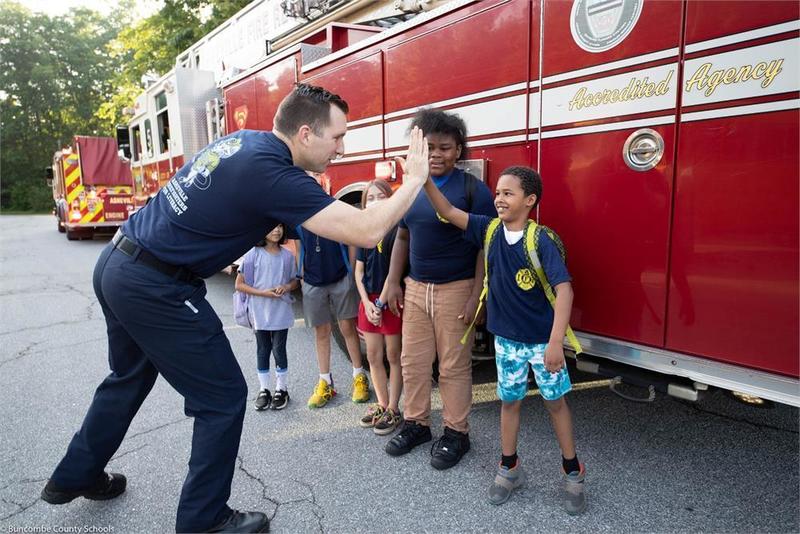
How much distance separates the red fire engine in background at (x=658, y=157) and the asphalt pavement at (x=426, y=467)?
0.58 m

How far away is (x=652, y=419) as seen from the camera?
3332 mm

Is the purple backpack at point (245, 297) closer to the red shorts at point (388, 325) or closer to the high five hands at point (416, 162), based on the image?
the red shorts at point (388, 325)

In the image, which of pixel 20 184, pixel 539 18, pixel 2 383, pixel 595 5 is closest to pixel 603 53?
pixel 595 5

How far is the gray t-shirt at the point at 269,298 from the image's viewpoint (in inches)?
143

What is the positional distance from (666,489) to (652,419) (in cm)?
79

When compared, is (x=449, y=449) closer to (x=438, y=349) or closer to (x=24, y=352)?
(x=438, y=349)

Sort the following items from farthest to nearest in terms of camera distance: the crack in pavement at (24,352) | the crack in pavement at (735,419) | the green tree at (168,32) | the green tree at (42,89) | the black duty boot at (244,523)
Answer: the green tree at (42,89) → the green tree at (168,32) → the crack in pavement at (24,352) → the crack in pavement at (735,419) → the black duty boot at (244,523)

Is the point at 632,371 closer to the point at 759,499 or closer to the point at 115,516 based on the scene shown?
the point at 759,499

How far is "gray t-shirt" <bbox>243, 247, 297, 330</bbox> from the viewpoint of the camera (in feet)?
11.9

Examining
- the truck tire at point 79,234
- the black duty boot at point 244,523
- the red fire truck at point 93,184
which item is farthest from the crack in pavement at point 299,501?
the truck tire at point 79,234

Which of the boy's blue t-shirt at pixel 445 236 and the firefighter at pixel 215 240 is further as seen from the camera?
the boy's blue t-shirt at pixel 445 236

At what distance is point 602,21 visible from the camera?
245 centimetres

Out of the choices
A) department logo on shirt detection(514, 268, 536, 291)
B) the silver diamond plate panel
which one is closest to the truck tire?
the silver diamond plate panel

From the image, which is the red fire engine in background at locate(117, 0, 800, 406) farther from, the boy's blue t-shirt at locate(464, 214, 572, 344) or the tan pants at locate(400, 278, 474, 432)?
the tan pants at locate(400, 278, 474, 432)
